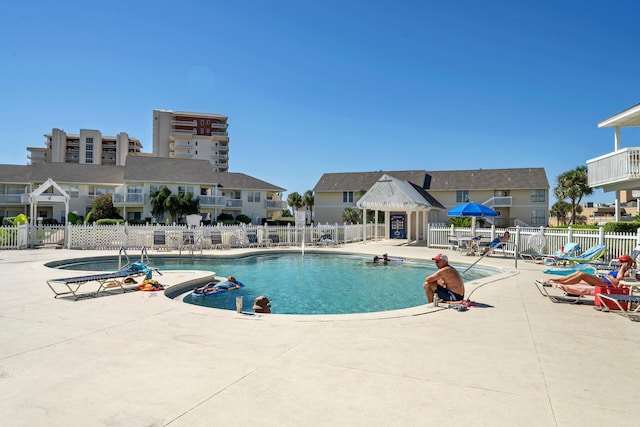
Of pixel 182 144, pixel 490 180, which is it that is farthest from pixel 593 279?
pixel 182 144

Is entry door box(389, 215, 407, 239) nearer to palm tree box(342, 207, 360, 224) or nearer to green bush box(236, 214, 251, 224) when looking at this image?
palm tree box(342, 207, 360, 224)

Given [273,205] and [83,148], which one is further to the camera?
[83,148]

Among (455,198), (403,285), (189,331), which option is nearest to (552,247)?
(403,285)

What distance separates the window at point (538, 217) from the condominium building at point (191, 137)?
60160mm

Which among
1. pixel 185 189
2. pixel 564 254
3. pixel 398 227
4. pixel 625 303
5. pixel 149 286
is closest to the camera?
pixel 625 303

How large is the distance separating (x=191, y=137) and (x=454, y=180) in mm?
56040

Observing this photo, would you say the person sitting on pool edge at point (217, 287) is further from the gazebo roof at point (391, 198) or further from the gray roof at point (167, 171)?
the gray roof at point (167, 171)

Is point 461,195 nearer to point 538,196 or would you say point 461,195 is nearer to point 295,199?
point 538,196

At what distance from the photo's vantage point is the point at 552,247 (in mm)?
17172

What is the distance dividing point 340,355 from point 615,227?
16920 mm

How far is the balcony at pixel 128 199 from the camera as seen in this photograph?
39000 millimetres

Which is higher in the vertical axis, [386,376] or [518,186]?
[518,186]

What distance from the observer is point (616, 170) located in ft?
58.9

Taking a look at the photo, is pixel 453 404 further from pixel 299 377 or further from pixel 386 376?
pixel 299 377
